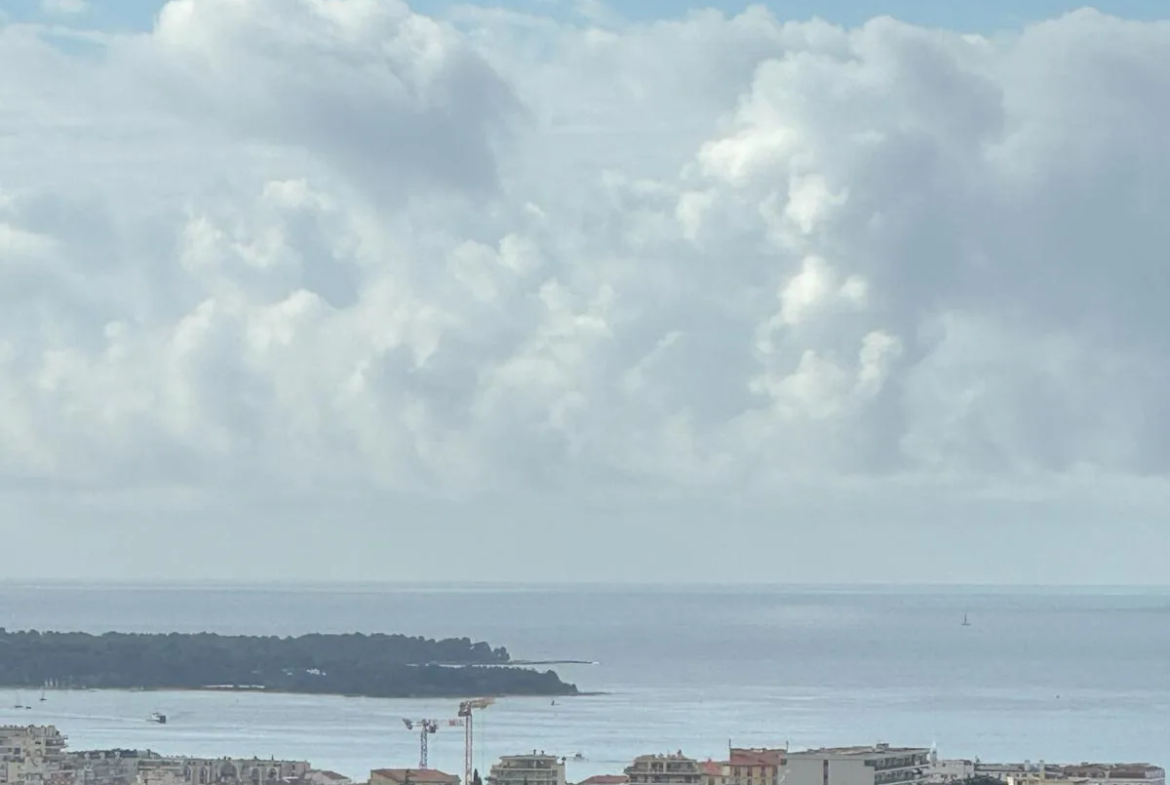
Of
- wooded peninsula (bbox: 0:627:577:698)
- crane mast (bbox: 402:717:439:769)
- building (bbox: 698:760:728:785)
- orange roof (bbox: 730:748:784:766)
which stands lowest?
building (bbox: 698:760:728:785)

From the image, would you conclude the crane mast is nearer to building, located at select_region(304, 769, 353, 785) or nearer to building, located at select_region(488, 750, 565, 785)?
building, located at select_region(304, 769, 353, 785)

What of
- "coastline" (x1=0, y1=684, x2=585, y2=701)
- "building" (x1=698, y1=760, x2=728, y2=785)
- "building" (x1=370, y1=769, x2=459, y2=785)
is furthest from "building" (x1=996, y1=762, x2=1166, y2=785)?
"coastline" (x1=0, y1=684, x2=585, y2=701)

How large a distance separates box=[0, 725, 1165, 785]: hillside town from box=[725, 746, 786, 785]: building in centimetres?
2

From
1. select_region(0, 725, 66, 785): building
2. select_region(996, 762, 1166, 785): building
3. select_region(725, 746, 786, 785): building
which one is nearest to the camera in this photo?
select_region(996, 762, 1166, 785): building

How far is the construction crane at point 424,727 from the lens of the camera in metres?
74.9

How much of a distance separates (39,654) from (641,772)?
78.8 m

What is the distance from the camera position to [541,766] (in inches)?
2312

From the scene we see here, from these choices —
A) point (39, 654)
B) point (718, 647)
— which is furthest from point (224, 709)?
point (718, 647)

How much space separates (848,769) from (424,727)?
28.9 meters

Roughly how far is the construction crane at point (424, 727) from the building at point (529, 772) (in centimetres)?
931

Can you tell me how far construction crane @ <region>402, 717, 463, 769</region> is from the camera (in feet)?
246

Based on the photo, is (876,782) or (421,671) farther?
(421,671)

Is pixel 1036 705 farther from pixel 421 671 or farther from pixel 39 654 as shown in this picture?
pixel 39 654

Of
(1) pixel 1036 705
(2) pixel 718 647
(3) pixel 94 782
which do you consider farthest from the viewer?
(2) pixel 718 647
